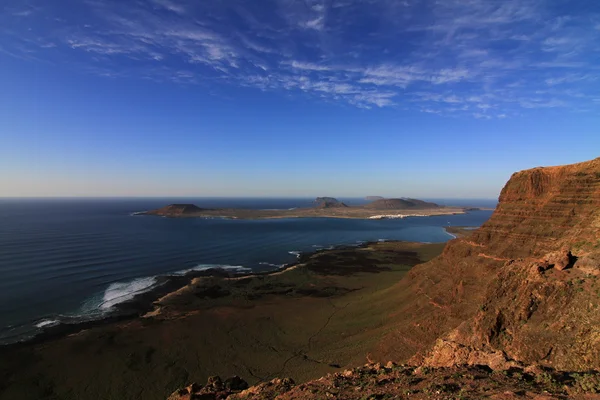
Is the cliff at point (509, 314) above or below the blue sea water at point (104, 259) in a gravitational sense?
above

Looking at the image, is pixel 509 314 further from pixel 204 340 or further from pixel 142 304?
pixel 142 304

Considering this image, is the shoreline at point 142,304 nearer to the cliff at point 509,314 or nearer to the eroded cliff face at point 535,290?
the cliff at point 509,314

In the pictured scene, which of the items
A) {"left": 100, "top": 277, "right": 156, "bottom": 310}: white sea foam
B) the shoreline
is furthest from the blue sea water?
the shoreline

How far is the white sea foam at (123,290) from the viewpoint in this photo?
5237 centimetres

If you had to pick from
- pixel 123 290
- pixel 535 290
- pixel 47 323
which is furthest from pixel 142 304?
pixel 535 290

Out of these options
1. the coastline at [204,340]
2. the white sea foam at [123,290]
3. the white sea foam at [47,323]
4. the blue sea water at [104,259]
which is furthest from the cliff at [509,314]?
the blue sea water at [104,259]

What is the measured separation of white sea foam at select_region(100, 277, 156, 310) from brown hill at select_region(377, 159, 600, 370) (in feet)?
148

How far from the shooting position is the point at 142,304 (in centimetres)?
5234

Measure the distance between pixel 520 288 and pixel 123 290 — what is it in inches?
2452

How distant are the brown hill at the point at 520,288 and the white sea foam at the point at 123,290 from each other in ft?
148

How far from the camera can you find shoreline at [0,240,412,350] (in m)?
40.6

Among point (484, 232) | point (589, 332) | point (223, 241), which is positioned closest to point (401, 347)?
point (589, 332)

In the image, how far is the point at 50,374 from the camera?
32531 millimetres

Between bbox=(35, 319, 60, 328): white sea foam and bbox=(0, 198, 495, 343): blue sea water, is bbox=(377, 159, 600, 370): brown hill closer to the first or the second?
bbox=(35, 319, 60, 328): white sea foam
